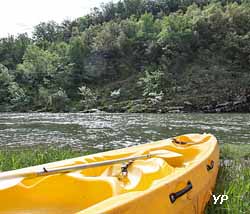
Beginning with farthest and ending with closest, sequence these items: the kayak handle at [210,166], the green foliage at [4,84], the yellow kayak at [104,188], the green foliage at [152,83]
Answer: the green foliage at [4,84]
the green foliage at [152,83]
the kayak handle at [210,166]
the yellow kayak at [104,188]

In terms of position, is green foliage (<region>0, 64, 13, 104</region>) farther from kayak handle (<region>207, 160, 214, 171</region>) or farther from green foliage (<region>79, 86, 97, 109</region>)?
kayak handle (<region>207, 160, 214, 171</region>)

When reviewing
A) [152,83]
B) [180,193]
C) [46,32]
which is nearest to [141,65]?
[152,83]

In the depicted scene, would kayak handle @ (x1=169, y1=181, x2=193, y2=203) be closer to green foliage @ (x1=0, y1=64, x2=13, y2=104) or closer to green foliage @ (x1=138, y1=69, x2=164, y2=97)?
green foliage @ (x1=138, y1=69, x2=164, y2=97)

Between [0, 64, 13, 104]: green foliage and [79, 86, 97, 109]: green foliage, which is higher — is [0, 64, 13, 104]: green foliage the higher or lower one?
the higher one

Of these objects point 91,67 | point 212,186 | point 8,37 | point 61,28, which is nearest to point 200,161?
point 212,186

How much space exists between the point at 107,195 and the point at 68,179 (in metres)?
0.49

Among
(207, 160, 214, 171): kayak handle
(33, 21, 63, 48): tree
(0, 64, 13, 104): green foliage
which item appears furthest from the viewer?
(33, 21, 63, 48): tree

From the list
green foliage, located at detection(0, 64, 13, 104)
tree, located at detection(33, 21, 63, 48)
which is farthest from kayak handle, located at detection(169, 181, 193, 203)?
tree, located at detection(33, 21, 63, 48)

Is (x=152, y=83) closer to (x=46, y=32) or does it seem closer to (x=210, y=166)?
(x=210, y=166)

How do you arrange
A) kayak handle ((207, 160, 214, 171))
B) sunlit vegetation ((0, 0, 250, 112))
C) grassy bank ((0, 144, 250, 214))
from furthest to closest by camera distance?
sunlit vegetation ((0, 0, 250, 112)), kayak handle ((207, 160, 214, 171)), grassy bank ((0, 144, 250, 214))

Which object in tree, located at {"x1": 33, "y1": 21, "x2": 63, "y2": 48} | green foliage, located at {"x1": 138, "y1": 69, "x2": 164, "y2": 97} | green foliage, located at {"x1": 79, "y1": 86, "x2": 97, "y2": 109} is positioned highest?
tree, located at {"x1": 33, "y1": 21, "x2": 63, "y2": 48}

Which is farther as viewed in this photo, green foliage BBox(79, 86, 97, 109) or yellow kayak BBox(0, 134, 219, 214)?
green foliage BBox(79, 86, 97, 109)

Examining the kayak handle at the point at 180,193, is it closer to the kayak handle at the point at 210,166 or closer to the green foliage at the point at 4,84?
the kayak handle at the point at 210,166

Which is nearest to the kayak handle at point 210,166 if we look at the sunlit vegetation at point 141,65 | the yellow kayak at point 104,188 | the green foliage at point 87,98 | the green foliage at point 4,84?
the yellow kayak at point 104,188
